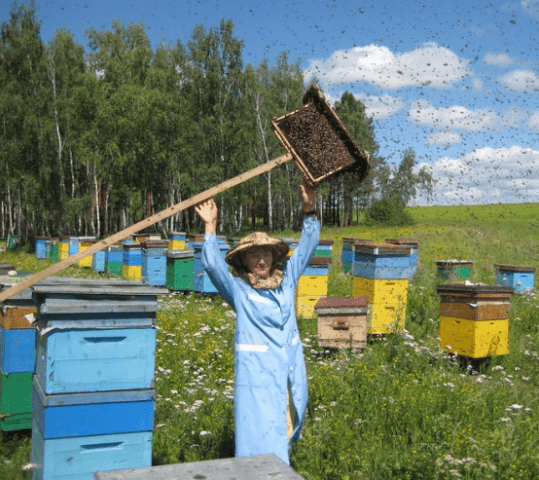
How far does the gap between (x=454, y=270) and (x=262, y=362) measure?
352 inches

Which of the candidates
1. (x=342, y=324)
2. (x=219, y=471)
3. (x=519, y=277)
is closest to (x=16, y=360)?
(x=219, y=471)

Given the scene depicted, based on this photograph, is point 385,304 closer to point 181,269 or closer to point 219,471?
point 181,269

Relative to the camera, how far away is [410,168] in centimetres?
5741

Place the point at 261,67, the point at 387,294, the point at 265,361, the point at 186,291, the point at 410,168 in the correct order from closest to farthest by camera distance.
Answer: the point at 265,361, the point at 387,294, the point at 186,291, the point at 261,67, the point at 410,168

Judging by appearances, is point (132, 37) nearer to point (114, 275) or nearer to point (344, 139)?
point (114, 275)

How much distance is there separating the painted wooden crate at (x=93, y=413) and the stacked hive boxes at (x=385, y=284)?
4.94 m

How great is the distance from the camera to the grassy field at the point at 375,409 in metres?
4.19

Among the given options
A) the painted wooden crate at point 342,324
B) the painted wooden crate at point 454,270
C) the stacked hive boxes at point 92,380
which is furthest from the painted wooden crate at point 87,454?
the painted wooden crate at point 454,270

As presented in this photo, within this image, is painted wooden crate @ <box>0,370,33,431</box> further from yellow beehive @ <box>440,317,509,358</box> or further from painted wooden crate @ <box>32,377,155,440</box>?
yellow beehive @ <box>440,317,509,358</box>

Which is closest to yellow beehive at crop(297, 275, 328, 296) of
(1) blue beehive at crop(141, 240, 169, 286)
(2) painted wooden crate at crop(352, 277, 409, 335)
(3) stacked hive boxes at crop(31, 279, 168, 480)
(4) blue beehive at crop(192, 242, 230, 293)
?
(2) painted wooden crate at crop(352, 277, 409, 335)

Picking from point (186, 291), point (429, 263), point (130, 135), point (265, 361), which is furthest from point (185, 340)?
point (130, 135)

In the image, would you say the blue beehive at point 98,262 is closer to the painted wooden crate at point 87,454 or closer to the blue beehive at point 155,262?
the blue beehive at point 155,262

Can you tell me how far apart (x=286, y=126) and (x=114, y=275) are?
12.5m

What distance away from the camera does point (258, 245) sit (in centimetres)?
371
